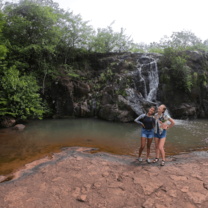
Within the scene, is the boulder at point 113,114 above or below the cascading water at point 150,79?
below

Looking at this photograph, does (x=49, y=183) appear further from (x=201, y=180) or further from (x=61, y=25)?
(x=61, y=25)

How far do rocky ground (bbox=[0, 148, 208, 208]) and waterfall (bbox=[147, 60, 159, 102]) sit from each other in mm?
12135

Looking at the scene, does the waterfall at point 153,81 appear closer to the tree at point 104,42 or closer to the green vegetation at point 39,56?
the green vegetation at point 39,56

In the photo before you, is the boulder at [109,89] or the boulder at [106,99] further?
the boulder at [109,89]

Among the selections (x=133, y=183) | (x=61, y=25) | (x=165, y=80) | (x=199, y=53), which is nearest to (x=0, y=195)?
(x=133, y=183)

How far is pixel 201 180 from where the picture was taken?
11.2 feet

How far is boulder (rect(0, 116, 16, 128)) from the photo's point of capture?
10.3m

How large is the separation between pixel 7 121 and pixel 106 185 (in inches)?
402

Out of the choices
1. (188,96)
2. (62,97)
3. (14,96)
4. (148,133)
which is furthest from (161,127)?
(188,96)

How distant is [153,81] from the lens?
17.0 meters

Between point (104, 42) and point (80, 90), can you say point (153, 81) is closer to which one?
point (80, 90)

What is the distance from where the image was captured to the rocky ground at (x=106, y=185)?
9.12 feet

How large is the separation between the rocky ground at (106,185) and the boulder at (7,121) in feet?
24.1

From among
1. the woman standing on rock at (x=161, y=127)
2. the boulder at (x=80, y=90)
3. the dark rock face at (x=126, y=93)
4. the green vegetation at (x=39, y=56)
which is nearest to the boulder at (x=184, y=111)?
the dark rock face at (x=126, y=93)
